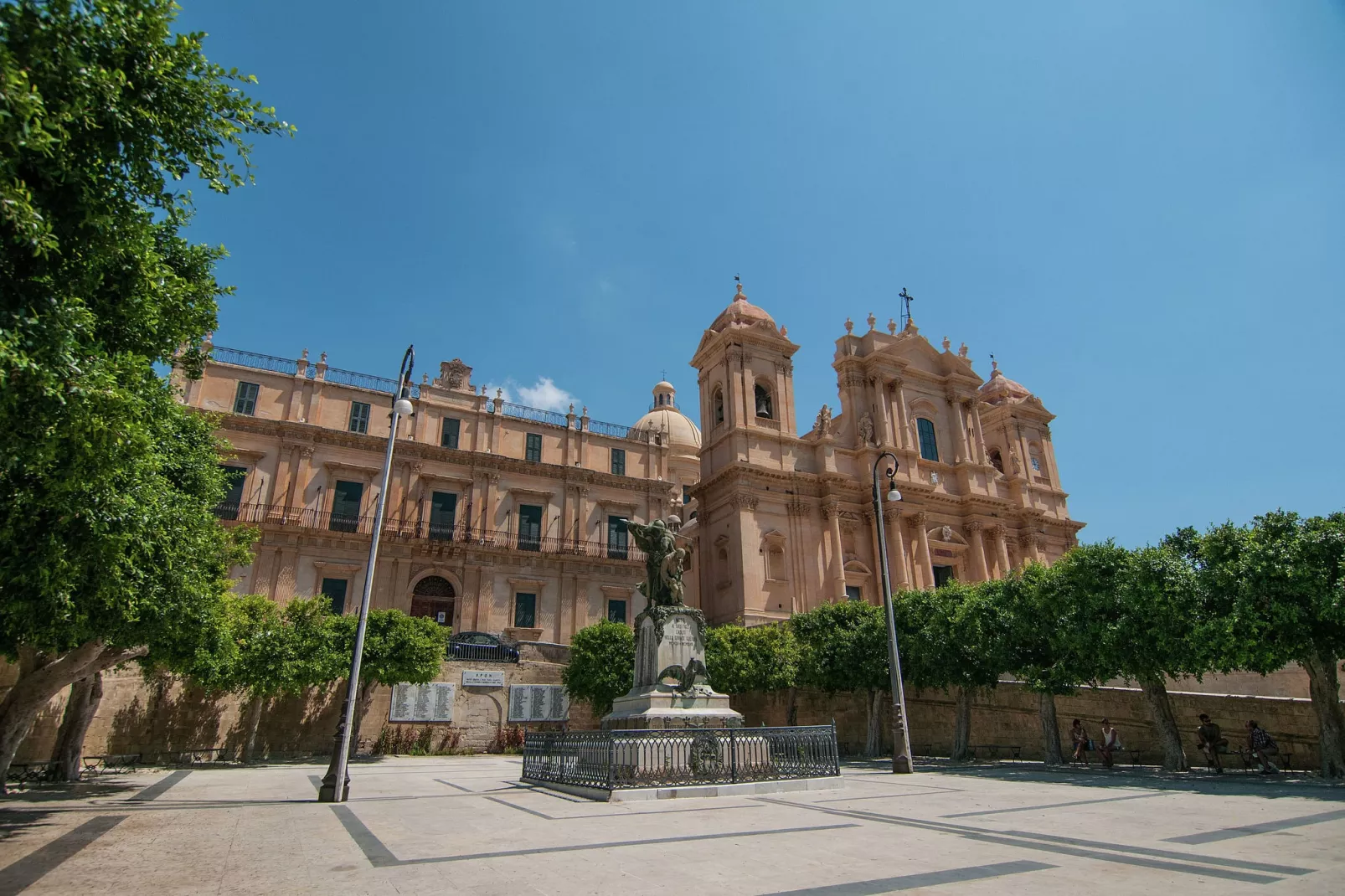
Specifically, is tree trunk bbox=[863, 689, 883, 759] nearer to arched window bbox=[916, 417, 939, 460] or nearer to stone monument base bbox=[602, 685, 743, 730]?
stone monument base bbox=[602, 685, 743, 730]

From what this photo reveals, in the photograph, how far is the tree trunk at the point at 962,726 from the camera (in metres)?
22.8

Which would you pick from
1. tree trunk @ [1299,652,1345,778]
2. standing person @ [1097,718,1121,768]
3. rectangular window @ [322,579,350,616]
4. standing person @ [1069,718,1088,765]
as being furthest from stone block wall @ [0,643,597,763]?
tree trunk @ [1299,652,1345,778]

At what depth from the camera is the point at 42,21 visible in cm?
561

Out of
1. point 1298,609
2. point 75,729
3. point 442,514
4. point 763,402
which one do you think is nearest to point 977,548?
point 763,402

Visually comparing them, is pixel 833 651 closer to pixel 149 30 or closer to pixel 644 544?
pixel 644 544

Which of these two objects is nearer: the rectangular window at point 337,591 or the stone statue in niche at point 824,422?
the rectangular window at point 337,591

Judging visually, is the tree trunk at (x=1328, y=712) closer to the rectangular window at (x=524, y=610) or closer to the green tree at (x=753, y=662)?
the green tree at (x=753, y=662)

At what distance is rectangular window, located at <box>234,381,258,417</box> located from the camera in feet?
103

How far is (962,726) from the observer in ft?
75.8

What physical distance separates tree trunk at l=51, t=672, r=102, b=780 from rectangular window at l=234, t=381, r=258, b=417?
58.3 feet

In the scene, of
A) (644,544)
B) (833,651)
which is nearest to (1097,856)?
(644,544)

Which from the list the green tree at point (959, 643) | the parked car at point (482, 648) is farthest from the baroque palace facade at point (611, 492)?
the green tree at point (959, 643)

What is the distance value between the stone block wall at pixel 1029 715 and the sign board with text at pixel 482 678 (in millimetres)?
9894

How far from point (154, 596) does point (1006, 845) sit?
1147cm
